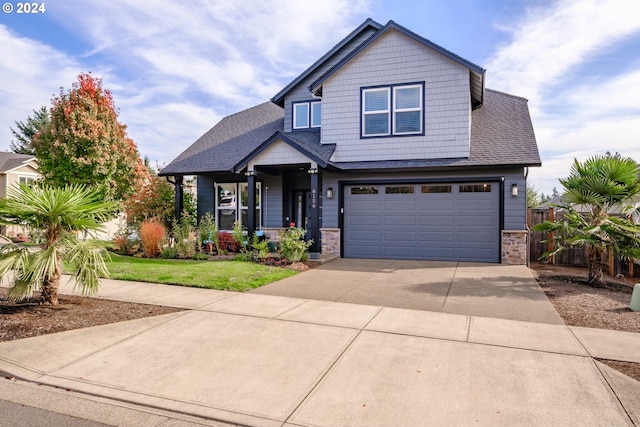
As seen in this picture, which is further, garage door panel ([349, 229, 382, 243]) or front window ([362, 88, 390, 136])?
garage door panel ([349, 229, 382, 243])

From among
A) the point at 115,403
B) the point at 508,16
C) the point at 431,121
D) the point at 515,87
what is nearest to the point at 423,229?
the point at 431,121

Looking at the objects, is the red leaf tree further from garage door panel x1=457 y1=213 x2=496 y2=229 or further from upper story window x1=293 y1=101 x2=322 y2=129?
garage door panel x1=457 y1=213 x2=496 y2=229

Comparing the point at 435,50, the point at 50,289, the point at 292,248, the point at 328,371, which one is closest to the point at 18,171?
the point at 292,248

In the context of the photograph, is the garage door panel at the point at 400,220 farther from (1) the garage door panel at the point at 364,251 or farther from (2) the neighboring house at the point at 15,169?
(2) the neighboring house at the point at 15,169

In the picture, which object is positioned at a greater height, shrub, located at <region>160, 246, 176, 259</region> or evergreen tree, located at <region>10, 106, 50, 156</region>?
evergreen tree, located at <region>10, 106, 50, 156</region>

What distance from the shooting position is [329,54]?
15.1 m

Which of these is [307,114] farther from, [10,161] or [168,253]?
[10,161]

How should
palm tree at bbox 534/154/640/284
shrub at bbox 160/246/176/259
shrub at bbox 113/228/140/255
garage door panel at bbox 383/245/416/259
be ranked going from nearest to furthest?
palm tree at bbox 534/154/640/284, shrub at bbox 160/246/176/259, garage door panel at bbox 383/245/416/259, shrub at bbox 113/228/140/255

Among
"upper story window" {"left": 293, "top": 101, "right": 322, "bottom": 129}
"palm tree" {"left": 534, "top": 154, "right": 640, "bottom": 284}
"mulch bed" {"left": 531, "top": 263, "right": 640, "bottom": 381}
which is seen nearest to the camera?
"mulch bed" {"left": 531, "top": 263, "right": 640, "bottom": 381}

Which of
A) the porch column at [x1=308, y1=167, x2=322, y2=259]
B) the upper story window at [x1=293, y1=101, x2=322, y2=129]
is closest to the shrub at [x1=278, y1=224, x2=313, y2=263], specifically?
the porch column at [x1=308, y1=167, x2=322, y2=259]

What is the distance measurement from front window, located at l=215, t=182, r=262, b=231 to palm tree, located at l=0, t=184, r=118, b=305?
959 cm

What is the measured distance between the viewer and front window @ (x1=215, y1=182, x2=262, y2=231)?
1598 cm

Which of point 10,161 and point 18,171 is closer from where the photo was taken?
point 18,171

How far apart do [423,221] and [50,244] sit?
1004cm
